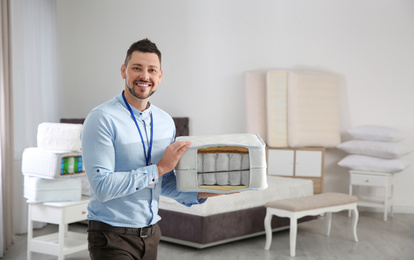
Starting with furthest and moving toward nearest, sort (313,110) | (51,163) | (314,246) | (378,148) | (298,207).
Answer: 1. (313,110)
2. (378,148)
3. (314,246)
4. (298,207)
5. (51,163)

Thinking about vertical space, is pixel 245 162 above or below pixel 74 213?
above

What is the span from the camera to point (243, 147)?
1798mm

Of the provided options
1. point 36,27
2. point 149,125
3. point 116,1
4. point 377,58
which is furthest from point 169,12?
point 149,125

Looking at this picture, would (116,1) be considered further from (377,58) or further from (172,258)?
(172,258)

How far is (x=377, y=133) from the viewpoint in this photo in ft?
19.4

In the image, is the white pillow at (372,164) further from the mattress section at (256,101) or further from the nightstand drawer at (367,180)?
the mattress section at (256,101)

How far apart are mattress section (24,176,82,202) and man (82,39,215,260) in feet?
7.46

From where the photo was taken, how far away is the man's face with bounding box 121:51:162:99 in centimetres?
167

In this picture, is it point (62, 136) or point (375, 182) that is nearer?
point (62, 136)

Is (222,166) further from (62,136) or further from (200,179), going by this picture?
(62,136)

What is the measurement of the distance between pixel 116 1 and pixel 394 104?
3.70 metres

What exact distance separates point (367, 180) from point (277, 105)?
4.35 ft

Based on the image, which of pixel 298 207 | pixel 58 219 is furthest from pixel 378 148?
pixel 58 219

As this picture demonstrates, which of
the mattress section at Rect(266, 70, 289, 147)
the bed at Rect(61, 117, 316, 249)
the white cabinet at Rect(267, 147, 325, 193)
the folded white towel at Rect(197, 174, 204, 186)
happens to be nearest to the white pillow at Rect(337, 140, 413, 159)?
the white cabinet at Rect(267, 147, 325, 193)
